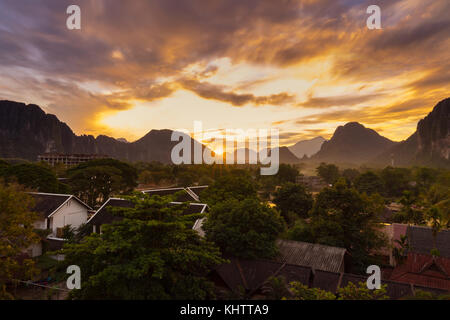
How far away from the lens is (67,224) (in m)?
24.6

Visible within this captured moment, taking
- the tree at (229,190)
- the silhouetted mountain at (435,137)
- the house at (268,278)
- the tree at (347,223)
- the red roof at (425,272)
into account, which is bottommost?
the red roof at (425,272)

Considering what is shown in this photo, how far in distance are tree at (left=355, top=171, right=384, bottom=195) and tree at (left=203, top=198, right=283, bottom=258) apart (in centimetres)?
5129

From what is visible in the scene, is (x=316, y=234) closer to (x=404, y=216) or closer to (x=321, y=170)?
(x=404, y=216)

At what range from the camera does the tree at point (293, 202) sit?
35656 millimetres

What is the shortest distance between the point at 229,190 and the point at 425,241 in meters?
19.0

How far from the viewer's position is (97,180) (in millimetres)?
39031

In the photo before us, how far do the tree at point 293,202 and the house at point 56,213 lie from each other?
2577 centimetres

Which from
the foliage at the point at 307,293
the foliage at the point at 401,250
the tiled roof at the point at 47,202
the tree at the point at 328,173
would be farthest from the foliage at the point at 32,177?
the tree at the point at 328,173

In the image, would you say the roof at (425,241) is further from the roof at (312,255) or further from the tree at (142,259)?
the tree at (142,259)

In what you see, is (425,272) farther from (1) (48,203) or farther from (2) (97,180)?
(2) (97,180)

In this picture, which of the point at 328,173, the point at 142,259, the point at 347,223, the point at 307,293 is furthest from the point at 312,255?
the point at 328,173

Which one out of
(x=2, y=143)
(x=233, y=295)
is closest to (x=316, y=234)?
(x=233, y=295)

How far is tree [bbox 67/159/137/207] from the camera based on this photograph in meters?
37.8
